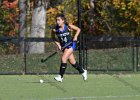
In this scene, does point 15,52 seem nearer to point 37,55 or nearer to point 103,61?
point 37,55

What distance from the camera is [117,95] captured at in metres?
13.0

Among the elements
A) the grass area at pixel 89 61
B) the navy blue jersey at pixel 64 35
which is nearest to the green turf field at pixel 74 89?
the navy blue jersey at pixel 64 35

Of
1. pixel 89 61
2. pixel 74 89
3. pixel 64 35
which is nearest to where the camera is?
pixel 74 89

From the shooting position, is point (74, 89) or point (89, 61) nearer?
point (74, 89)

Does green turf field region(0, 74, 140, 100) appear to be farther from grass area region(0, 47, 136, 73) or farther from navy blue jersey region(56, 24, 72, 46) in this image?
grass area region(0, 47, 136, 73)

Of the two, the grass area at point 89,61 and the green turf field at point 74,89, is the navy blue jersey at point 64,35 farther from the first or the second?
the grass area at point 89,61

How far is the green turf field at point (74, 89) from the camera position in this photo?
502 inches

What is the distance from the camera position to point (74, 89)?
46.8 feet

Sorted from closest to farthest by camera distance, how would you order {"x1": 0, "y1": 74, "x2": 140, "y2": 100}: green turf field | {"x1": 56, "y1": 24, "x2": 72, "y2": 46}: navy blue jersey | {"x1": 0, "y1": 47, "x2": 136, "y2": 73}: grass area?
{"x1": 0, "y1": 74, "x2": 140, "y2": 100}: green turf field < {"x1": 56, "y1": 24, "x2": 72, "y2": 46}: navy blue jersey < {"x1": 0, "y1": 47, "x2": 136, "y2": 73}: grass area

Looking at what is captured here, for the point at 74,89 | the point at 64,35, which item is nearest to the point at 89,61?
the point at 64,35

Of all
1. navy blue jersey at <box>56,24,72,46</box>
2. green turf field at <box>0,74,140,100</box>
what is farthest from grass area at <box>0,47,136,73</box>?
navy blue jersey at <box>56,24,72,46</box>

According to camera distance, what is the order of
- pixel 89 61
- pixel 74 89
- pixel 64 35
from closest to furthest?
1. pixel 74 89
2. pixel 64 35
3. pixel 89 61

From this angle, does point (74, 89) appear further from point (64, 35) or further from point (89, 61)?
point (89, 61)

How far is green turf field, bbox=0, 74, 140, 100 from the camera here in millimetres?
12741
